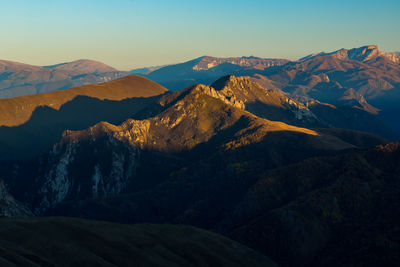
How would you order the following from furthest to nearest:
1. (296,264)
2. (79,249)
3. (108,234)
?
(296,264) < (108,234) < (79,249)

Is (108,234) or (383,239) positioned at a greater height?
(108,234)

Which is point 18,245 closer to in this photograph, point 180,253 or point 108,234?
point 108,234

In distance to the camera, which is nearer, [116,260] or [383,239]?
[116,260]

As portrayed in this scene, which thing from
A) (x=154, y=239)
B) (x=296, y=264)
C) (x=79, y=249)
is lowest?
(x=296, y=264)

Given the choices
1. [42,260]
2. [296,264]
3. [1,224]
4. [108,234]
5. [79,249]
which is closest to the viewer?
[42,260]

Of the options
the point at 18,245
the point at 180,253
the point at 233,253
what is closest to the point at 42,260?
the point at 18,245

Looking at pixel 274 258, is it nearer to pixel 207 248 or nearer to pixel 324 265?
pixel 324 265
